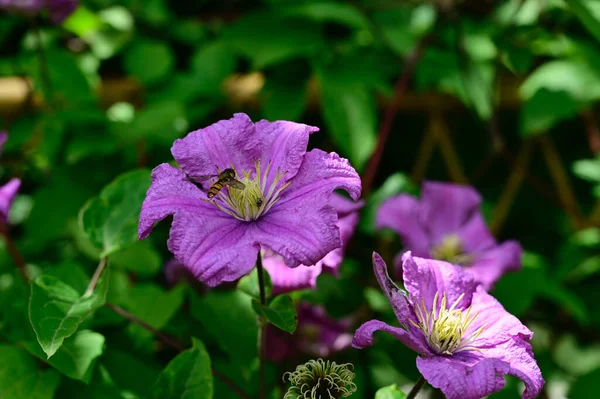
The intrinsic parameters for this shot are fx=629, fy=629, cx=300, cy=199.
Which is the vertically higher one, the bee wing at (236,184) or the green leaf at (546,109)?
the bee wing at (236,184)

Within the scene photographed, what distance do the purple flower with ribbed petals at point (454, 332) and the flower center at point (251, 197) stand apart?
16 centimetres

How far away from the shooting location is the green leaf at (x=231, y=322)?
858 mm

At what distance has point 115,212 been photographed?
0.85 meters

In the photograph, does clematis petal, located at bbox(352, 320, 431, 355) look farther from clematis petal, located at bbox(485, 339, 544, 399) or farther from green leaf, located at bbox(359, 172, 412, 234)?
green leaf, located at bbox(359, 172, 412, 234)

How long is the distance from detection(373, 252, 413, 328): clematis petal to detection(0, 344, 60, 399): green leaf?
16.4 inches

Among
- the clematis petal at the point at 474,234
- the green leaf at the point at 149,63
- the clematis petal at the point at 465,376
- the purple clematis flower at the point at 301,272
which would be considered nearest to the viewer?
the clematis petal at the point at 465,376

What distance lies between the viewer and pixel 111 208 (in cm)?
85

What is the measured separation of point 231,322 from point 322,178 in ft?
1.02

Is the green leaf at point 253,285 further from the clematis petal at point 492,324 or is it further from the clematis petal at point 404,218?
the clematis petal at point 404,218

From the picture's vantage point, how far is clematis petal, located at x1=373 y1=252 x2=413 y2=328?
627mm

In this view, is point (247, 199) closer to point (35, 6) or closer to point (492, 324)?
point (492, 324)

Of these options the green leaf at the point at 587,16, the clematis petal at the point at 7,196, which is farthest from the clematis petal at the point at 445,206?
the clematis petal at the point at 7,196

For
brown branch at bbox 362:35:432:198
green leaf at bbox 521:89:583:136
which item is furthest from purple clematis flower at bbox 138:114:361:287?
green leaf at bbox 521:89:583:136

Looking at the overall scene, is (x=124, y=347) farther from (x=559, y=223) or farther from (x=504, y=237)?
(x=559, y=223)
